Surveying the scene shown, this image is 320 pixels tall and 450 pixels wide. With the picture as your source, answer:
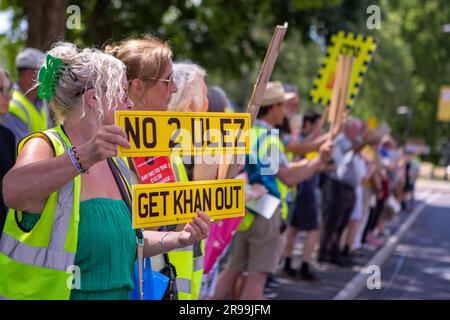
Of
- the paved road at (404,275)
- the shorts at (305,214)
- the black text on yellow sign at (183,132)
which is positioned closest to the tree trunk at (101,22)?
the paved road at (404,275)

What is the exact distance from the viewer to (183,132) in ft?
9.80

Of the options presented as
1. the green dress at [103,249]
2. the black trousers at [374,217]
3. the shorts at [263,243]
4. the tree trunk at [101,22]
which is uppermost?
the tree trunk at [101,22]

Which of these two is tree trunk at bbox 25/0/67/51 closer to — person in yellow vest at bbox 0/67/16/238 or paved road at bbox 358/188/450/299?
paved road at bbox 358/188/450/299

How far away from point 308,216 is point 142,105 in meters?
5.90

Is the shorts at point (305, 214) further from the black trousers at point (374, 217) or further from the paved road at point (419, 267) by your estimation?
the black trousers at point (374, 217)

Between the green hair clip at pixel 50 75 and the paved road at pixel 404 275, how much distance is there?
538cm

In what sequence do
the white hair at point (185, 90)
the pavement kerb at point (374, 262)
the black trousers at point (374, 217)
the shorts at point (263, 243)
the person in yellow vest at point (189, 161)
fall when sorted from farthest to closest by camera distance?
1. the black trousers at point (374, 217)
2. the pavement kerb at point (374, 262)
3. the shorts at point (263, 243)
4. the white hair at point (185, 90)
5. the person in yellow vest at point (189, 161)

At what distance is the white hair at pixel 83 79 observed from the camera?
2.77 metres

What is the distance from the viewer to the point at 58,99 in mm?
2807

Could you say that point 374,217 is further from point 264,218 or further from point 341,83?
point 341,83

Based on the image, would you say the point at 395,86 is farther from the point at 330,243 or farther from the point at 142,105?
the point at 142,105

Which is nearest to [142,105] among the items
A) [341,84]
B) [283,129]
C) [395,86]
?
[341,84]

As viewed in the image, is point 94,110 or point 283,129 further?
point 283,129

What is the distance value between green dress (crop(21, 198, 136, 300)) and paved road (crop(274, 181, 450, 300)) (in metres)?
5.13
